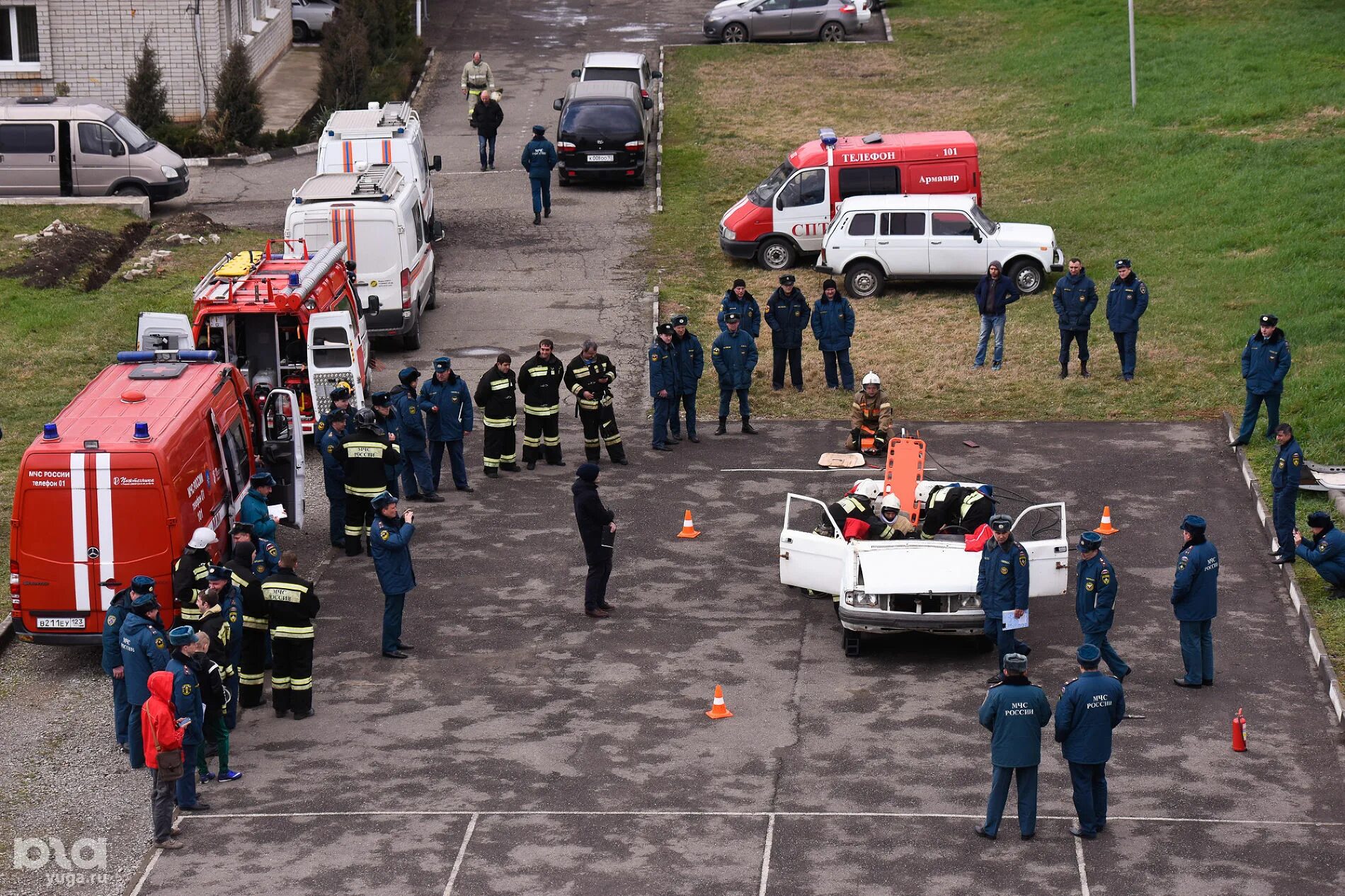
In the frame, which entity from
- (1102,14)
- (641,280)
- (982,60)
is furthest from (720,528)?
(1102,14)

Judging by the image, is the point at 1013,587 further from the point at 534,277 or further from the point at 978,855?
the point at 534,277

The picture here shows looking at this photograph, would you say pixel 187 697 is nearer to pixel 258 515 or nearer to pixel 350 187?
pixel 258 515

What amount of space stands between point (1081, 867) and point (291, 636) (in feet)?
22.1

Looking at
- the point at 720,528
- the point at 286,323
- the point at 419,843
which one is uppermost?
the point at 286,323

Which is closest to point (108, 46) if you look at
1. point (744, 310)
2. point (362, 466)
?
point (744, 310)

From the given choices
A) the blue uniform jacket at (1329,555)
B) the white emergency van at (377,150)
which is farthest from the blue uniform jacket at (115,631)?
the white emergency van at (377,150)

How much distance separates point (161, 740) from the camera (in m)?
12.5

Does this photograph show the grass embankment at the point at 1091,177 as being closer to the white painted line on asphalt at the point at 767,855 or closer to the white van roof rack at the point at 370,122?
the white van roof rack at the point at 370,122

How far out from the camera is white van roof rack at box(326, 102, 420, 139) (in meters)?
29.5

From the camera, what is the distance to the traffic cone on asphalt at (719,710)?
14.5 meters

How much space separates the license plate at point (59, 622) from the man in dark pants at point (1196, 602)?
31.9ft

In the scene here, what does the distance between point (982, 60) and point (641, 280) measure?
17.8 m

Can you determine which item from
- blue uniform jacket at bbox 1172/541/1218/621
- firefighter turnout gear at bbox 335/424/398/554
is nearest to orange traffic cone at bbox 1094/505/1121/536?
blue uniform jacket at bbox 1172/541/1218/621

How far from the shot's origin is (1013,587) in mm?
14844
